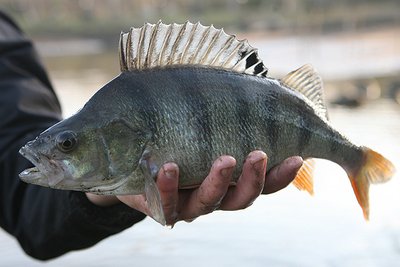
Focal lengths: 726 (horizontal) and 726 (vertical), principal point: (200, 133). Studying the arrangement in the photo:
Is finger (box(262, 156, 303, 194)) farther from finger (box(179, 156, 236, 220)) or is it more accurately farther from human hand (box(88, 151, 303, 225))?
finger (box(179, 156, 236, 220))

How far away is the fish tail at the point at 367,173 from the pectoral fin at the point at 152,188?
903mm

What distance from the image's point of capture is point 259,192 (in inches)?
105

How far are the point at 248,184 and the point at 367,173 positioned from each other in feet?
2.18

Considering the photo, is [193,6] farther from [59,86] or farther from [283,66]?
[59,86]

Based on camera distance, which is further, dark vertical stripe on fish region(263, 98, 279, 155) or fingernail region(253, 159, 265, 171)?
dark vertical stripe on fish region(263, 98, 279, 155)

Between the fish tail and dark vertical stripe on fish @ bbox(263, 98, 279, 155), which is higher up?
dark vertical stripe on fish @ bbox(263, 98, 279, 155)

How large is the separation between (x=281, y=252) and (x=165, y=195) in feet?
11.3

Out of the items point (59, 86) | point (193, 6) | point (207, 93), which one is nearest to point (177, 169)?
point (207, 93)

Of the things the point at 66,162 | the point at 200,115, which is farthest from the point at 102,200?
the point at 200,115

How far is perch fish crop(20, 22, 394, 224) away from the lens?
2492 millimetres

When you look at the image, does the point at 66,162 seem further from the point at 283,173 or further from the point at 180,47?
the point at 283,173

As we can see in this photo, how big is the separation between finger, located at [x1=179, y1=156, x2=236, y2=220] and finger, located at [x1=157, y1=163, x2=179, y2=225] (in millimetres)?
85

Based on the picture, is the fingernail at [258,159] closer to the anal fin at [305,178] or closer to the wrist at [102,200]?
the anal fin at [305,178]

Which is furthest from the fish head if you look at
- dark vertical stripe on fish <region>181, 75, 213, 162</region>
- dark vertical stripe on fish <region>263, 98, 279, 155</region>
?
dark vertical stripe on fish <region>263, 98, 279, 155</region>
